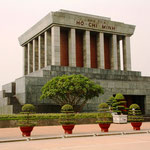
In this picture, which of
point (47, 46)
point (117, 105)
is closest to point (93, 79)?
point (117, 105)

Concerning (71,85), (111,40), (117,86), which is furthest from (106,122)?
(111,40)

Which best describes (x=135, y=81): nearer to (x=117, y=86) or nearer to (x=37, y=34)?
(x=117, y=86)

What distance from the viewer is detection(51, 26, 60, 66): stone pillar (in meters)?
41.3

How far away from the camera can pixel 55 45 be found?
41.7 meters

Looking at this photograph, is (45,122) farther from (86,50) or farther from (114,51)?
(114,51)

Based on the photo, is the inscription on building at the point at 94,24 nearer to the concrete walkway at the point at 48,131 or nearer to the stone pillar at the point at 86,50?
the stone pillar at the point at 86,50

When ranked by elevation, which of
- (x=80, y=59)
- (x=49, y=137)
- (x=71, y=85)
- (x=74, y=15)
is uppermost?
(x=74, y=15)

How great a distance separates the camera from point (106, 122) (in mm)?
18938

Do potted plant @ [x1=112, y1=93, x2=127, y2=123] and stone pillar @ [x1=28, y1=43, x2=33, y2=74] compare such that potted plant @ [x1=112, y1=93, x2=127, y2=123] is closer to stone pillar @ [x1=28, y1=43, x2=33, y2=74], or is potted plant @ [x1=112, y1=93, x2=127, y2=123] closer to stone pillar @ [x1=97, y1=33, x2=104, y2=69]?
stone pillar @ [x1=97, y1=33, x2=104, y2=69]

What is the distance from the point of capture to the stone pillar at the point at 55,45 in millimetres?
41306

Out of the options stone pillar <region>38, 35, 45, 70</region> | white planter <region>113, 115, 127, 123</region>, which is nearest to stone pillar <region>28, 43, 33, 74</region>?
stone pillar <region>38, 35, 45, 70</region>

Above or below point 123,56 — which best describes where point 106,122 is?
below

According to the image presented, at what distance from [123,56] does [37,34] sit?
55.1 ft

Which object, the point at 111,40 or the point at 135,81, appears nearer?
the point at 135,81
